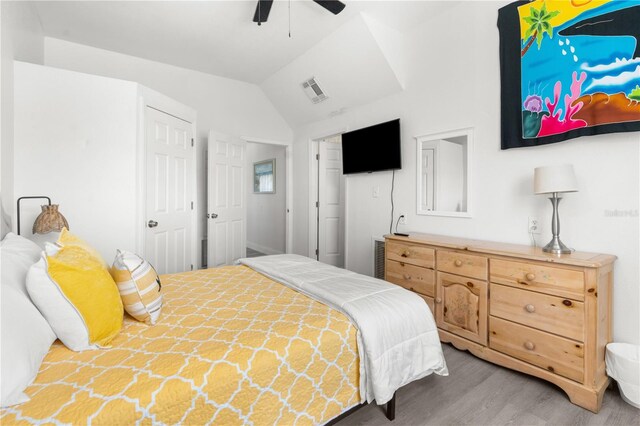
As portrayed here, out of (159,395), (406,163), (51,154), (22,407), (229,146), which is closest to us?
(22,407)

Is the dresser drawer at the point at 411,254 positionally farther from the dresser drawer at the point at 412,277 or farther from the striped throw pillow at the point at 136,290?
the striped throw pillow at the point at 136,290

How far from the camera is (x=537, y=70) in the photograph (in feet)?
7.26

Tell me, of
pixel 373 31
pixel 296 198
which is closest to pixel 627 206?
pixel 373 31

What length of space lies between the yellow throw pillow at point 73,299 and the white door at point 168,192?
1.87 m

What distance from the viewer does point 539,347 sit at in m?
1.89

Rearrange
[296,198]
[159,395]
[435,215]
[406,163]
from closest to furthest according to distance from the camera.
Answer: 1. [159,395]
2. [435,215]
3. [406,163]
4. [296,198]

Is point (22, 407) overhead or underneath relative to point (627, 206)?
underneath

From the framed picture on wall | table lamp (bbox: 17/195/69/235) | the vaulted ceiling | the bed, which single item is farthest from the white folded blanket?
the framed picture on wall

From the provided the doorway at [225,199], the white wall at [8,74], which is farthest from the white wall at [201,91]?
the white wall at [8,74]

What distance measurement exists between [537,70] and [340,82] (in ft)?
6.67

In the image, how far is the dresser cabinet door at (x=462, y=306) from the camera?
2.16 meters

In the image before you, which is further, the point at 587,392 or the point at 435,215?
the point at 435,215

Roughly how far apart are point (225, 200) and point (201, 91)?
1.55 meters

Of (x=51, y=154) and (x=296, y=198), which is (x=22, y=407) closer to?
(x=51, y=154)
